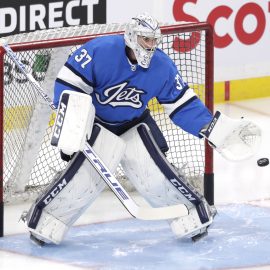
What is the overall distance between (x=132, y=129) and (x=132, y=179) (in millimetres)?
209

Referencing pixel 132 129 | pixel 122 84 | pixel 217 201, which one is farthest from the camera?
pixel 217 201

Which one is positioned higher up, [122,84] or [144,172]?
[122,84]

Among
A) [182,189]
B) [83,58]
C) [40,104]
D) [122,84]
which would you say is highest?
[83,58]

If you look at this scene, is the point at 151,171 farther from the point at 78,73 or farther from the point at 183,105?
the point at 78,73

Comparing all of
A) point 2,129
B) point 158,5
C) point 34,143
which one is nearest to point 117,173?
point 34,143

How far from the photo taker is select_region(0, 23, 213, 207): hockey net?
6.43 m

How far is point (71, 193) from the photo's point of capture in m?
5.88

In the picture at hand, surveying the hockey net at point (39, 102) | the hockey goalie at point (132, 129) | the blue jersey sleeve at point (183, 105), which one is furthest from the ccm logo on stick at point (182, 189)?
the hockey net at point (39, 102)

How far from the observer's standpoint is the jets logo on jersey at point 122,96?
5855 mm

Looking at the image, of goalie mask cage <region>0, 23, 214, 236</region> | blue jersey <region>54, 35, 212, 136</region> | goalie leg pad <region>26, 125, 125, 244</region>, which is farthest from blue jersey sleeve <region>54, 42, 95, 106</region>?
goalie mask cage <region>0, 23, 214, 236</region>

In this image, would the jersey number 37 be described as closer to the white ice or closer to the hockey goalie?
the hockey goalie

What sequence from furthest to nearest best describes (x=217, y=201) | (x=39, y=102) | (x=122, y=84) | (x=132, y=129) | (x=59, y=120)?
(x=217, y=201) → (x=39, y=102) → (x=132, y=129) → (x=122, y=84) → (x=59, y=120)

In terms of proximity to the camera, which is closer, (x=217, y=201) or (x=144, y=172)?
(x=144, y=172)

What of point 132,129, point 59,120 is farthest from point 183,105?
point 59,120
